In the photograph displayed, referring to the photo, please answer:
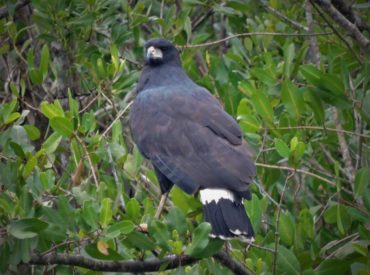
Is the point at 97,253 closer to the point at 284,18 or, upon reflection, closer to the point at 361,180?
the point at 361,180

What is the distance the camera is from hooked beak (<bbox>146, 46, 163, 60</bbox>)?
6561 mm

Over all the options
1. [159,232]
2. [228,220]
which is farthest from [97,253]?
[228,220]

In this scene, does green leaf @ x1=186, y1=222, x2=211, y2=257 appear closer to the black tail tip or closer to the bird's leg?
the black tail tip

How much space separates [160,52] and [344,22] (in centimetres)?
149

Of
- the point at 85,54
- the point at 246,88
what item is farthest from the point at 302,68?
the point at 85,54

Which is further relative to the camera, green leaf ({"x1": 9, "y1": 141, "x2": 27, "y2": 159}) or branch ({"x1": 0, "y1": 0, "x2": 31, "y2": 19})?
branch ({"x1": 0, "y1": 0, "x2": 31, "y2": 19})

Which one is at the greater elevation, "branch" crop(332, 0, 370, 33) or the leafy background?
"branch" crop(332, 0, 370, 33)

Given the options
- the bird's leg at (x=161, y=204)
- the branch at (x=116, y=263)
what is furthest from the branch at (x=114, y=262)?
the bird's leg at (x=161, y=204)

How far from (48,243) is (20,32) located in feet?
7.23

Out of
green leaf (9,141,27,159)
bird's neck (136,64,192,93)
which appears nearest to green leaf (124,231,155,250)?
green leaf (9,141,27,159)

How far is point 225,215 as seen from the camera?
16.8ft

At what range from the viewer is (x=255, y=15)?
24.0 ft

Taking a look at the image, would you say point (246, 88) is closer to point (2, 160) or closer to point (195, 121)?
point (195, 121)

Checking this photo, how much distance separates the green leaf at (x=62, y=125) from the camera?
16.6 feet
